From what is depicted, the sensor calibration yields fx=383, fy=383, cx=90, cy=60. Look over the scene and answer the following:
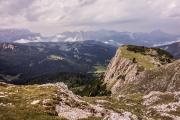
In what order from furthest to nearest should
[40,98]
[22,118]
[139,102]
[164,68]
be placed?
[164,68] → [139,102] → [40,98] → [22,118]

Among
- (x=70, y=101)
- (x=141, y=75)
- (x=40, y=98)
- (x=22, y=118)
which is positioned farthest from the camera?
(x=141, y=75)

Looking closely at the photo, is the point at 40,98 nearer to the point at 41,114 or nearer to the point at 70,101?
the point at 70,101

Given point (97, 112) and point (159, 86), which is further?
point (159, 86)

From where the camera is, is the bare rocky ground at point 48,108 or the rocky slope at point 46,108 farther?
the bare rocky ground at point 48,108

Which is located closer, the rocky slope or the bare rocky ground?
the rocky slope

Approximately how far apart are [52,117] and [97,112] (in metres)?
15.2

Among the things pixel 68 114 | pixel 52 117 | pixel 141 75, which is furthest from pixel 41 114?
pixel 141 75

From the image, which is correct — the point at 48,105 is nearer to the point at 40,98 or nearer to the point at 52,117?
the point at 40,98

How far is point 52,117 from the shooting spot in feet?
183

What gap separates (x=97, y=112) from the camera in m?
69.2

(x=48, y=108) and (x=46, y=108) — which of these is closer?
(x=46, y=108)

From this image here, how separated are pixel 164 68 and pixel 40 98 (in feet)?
399

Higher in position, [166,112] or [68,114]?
[68,114]

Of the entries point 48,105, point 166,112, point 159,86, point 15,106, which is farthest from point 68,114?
point 159,86
